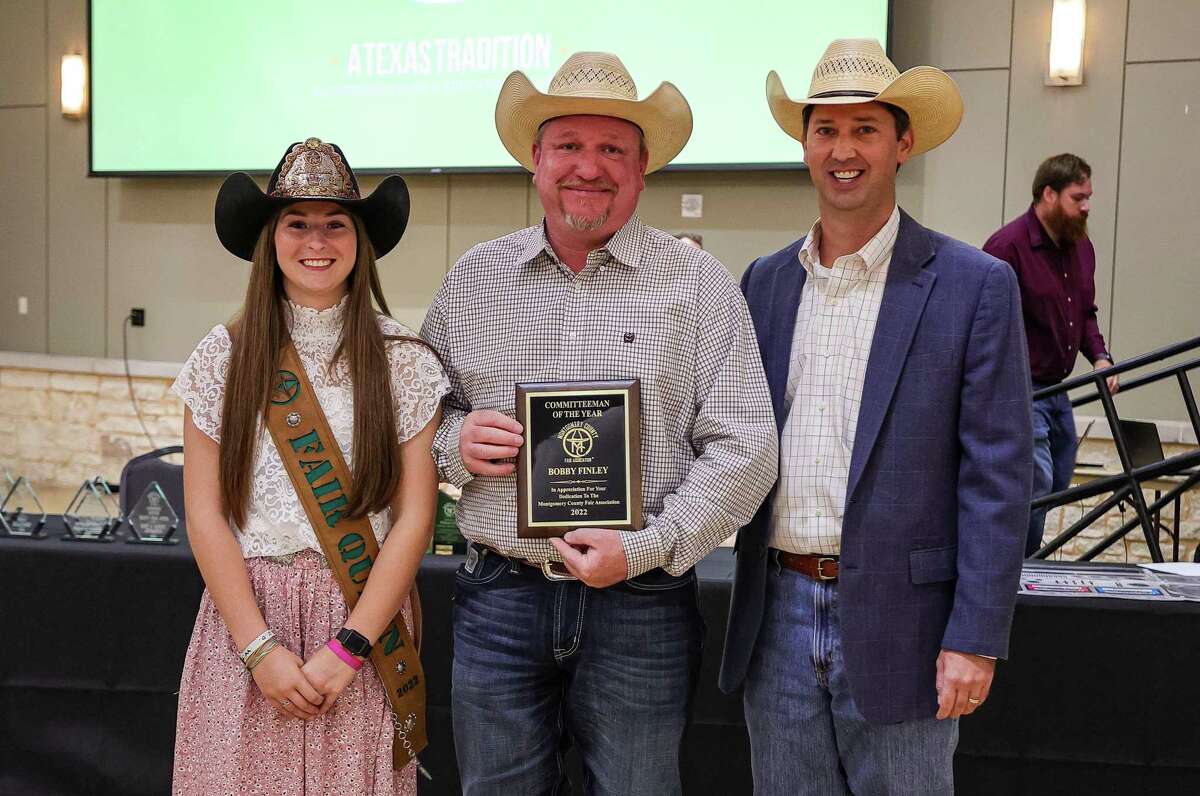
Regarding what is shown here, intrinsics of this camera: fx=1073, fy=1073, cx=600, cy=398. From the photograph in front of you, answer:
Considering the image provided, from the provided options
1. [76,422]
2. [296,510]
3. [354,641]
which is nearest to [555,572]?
[354,641]

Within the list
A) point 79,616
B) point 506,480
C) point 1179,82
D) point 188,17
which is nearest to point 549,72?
point 188,17

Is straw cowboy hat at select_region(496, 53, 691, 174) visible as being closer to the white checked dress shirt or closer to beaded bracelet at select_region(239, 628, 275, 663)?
the white checked dress shirt

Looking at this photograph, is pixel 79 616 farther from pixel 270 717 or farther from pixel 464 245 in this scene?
pixel 464 245

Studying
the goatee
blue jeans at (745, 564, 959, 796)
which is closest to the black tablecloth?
blue jeans at (745, 564, 959, 796)

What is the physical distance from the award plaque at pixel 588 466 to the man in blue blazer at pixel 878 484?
0.99ft

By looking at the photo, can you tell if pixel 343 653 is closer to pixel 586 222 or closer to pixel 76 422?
pixel 586 222

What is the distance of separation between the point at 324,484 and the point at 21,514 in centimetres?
154

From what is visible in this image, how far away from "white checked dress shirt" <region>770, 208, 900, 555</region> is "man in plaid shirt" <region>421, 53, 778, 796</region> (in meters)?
0.09

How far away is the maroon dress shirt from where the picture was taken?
4.60 m

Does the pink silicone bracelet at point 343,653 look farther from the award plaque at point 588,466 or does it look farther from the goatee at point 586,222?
the goatee at point 586,222

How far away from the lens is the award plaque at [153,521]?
2846mm

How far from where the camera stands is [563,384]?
182cm

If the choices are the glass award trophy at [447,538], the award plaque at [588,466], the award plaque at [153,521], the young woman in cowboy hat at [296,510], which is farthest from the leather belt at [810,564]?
the award plaque at [153,521]

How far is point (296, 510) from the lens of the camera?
1.95 metres
